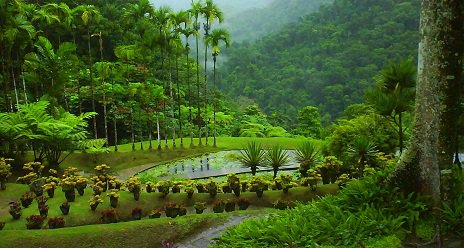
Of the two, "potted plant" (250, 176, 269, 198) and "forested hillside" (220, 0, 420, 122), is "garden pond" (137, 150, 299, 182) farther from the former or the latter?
"forested hillside" (220, 0, 420, 122)

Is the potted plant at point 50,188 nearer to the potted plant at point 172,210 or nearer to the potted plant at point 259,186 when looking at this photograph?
the potted plant at point 172,210

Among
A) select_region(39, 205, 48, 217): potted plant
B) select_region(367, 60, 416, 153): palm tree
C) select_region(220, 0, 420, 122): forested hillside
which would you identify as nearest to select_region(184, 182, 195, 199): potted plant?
select_region(39, 205, 48, 217): potted plant

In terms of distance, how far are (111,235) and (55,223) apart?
1.45m

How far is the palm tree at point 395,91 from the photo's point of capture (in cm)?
780

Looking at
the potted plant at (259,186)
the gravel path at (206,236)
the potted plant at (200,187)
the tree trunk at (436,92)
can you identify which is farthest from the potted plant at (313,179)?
the tree trunk at (436,92)

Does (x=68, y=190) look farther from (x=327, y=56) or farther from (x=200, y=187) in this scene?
(x=327, y=56)

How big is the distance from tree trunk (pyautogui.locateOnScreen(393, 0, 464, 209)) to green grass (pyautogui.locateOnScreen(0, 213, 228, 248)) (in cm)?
380

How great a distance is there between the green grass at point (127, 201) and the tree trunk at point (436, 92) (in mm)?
3802

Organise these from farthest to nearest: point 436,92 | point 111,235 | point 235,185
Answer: point 235,185 → point 111,235 → point 436,92

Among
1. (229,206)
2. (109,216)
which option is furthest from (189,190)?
(109,216)

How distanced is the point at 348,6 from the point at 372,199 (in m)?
54.1

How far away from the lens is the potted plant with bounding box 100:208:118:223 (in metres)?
8.33

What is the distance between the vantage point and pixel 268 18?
308ft

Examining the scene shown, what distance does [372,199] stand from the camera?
570cm
